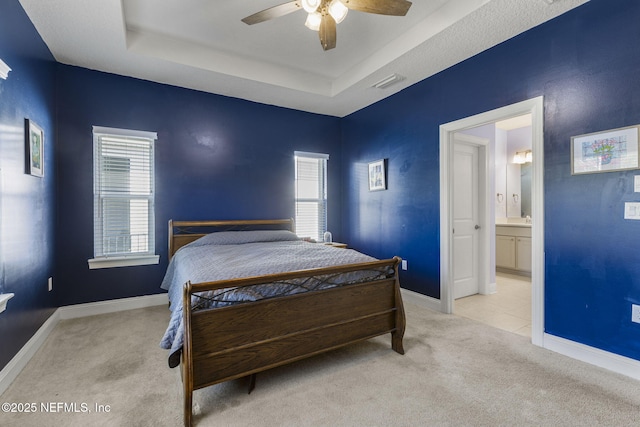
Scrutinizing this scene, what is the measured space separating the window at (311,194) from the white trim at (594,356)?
3223 mm

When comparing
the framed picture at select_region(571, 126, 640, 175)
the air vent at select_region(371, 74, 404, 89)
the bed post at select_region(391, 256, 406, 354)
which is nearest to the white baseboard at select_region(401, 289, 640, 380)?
the bed post at select_region(391, 256, 406, 354)

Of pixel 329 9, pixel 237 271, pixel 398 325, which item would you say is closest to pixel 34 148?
pixel 237 271

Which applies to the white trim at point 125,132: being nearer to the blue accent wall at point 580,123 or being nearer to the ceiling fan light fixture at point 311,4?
the ceiling fan light fixture at point 311,4

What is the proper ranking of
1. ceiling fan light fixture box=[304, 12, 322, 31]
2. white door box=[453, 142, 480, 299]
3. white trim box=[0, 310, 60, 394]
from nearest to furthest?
white trim box=[0, 310, 60, 394] < ceiling fan light fixture box=[304, 12, 322, 31] < white door box=[453, 142, 480, 299]

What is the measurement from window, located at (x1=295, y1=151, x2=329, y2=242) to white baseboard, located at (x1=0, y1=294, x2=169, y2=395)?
2220mm

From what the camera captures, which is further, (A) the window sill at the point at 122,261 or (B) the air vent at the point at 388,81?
(B) the air vent at the point at 388,81

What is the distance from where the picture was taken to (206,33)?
118 inches

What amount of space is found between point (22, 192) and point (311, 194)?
336 cm

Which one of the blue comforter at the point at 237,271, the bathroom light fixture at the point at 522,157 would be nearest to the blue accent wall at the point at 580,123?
the blue comforter at the point at 237,271

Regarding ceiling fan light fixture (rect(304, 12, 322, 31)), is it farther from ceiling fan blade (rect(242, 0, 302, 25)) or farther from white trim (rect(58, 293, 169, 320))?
A: white trim (rect(58, 293, 169, 320))

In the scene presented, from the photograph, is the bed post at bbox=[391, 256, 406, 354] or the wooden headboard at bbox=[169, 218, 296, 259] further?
the wooden headboard at bbox=[169, 218, 296, 259]

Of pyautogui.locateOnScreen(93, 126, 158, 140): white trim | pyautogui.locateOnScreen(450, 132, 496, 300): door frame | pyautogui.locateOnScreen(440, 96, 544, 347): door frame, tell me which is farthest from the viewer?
pyautogui.locateOnScreen(450, 132, 496, 300): door frame

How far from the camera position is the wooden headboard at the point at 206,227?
3649 millimetres

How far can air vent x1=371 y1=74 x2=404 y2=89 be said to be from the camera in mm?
3455
